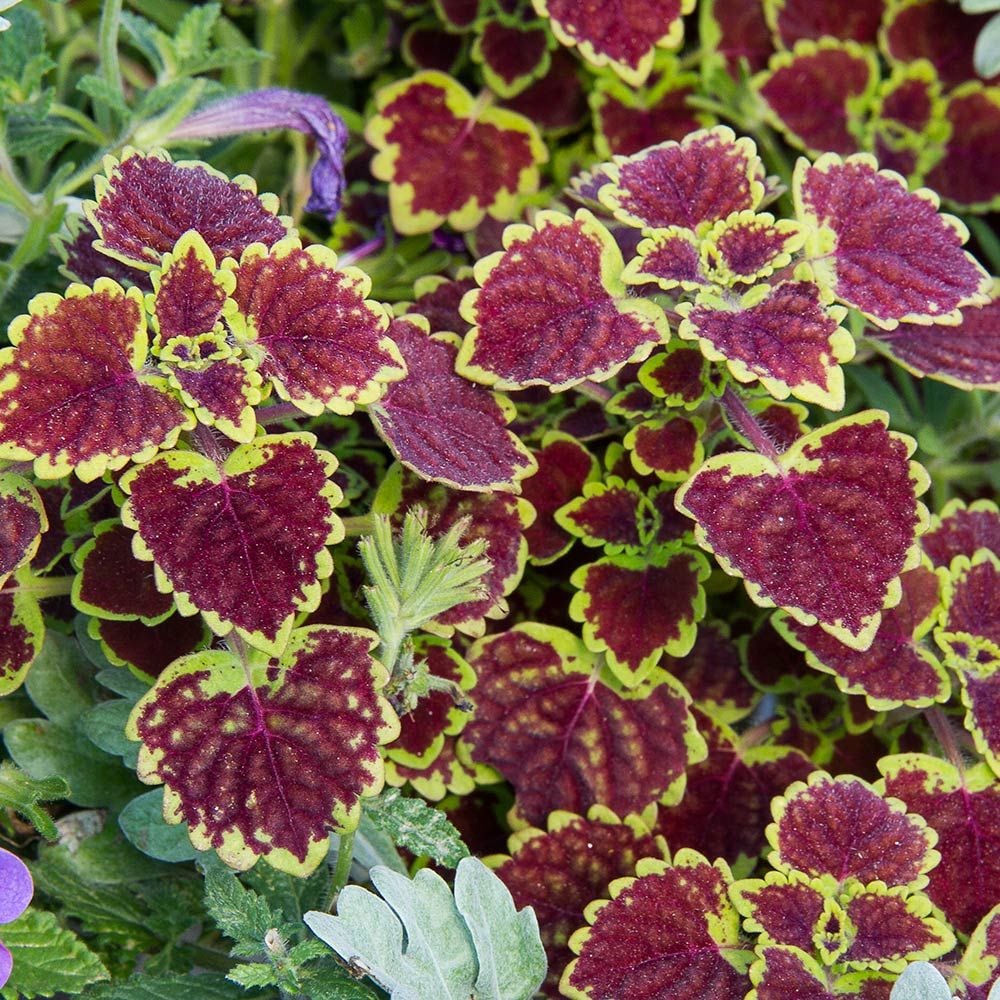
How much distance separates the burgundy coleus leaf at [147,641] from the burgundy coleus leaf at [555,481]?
0.35 metres

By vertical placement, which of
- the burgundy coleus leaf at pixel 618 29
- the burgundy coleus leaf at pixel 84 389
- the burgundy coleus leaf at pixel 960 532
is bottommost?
the burgundy coleus leaf at pixel 960 532

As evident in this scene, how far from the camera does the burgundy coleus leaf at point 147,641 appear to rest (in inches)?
44.9

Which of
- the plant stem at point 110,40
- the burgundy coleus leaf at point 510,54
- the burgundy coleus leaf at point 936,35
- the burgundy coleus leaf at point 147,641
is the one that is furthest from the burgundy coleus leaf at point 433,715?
the burgundy coleus leaf at point 936,35

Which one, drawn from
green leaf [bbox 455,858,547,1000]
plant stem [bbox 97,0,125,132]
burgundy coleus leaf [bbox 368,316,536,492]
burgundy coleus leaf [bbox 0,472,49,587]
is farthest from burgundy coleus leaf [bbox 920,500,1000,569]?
plant stem [bbox 97,0,125,132]

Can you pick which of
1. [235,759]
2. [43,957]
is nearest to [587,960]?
[235,759]

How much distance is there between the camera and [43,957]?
41.7 inches

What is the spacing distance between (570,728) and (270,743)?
0.36 metres

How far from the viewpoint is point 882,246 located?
3.89 ft

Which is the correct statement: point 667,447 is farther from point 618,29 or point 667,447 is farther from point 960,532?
point 618,29

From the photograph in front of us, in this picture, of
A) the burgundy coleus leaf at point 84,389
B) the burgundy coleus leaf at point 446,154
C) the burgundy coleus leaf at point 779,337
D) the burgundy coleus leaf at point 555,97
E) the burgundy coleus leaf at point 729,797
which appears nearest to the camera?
the burgundy coleus leaf at point 84,389

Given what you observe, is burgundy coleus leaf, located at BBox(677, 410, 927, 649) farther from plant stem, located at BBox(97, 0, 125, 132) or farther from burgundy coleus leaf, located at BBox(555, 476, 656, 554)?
plant stem, located at BBox(97, 0, 125, 132)

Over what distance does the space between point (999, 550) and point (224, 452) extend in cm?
81

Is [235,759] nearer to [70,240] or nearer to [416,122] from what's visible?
[70,240]

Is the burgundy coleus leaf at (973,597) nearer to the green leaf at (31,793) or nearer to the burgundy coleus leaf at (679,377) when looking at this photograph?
the burgundy coleus leaf at (679,377)
